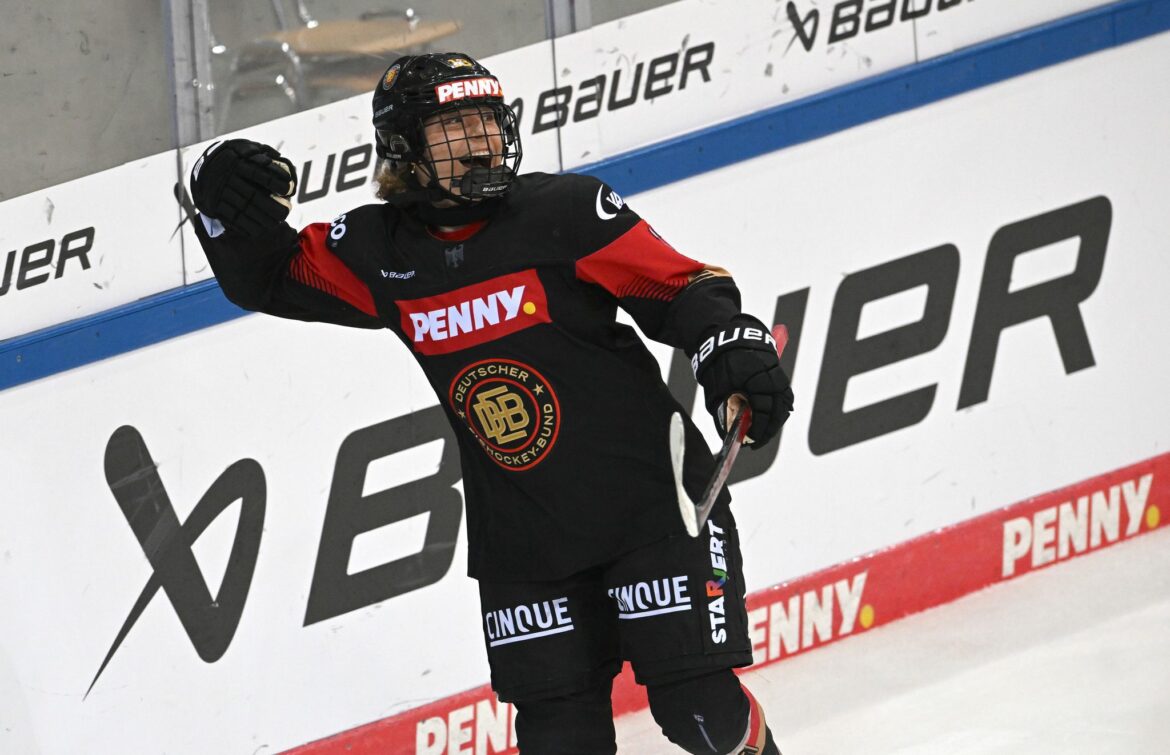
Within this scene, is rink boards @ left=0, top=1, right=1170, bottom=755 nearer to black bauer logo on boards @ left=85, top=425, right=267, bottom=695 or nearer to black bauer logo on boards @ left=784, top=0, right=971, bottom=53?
black bauer logo on boards @ left=85, top=425, right=267, bottom=695

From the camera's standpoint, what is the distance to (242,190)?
2.62 metres

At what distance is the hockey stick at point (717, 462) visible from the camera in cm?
250

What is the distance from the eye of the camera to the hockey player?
8.58 feet

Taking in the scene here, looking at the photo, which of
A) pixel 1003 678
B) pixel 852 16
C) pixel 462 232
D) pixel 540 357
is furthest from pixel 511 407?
pixel 852 16

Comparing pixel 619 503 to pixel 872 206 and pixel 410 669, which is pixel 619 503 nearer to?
pixel 410 669

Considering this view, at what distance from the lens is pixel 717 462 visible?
2574mm

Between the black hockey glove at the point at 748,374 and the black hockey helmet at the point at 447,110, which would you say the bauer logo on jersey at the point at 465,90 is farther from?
the black hockey glove at the point at 748,374

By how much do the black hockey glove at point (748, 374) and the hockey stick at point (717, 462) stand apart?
0.02 metres

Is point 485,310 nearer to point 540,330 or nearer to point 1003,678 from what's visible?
point 540,330

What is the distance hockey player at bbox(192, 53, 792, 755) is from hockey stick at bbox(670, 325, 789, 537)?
3 cm

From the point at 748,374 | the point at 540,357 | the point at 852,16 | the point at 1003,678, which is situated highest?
the point at 852,16

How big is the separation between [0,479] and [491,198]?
4.02ft

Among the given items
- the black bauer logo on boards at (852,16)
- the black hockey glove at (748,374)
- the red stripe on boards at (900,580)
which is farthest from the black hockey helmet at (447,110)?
the black bauer logo on boards at (852,16)

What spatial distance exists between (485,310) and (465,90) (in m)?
0.32
